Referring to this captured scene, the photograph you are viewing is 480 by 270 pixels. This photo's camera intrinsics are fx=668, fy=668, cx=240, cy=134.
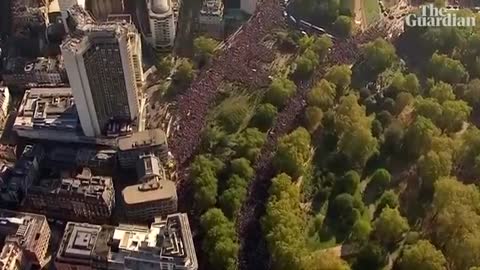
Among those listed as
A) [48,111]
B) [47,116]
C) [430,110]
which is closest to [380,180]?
[430,110]

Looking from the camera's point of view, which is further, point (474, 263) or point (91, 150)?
point (91, 150)

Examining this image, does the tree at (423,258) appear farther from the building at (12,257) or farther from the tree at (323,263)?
the building at (12,257)

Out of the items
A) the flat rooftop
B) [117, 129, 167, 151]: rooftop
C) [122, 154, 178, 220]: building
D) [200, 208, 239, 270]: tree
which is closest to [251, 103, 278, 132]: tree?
[117, 129, 167, 151]: rooftop

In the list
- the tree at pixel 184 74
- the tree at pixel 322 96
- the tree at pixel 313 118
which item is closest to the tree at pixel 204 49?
the tree at pixel 184 74

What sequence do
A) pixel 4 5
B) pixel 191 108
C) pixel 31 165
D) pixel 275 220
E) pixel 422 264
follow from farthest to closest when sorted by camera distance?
1. pixel 4 5
2. pixel 191 108
3. pixel 31 165
4. pixel 275 220
5. pixel 422 264

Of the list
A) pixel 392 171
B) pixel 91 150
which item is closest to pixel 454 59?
pixel 392 171

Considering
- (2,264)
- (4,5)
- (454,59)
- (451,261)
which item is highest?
(4,5)

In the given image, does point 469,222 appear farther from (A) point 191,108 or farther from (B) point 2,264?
(B) point 2,264
